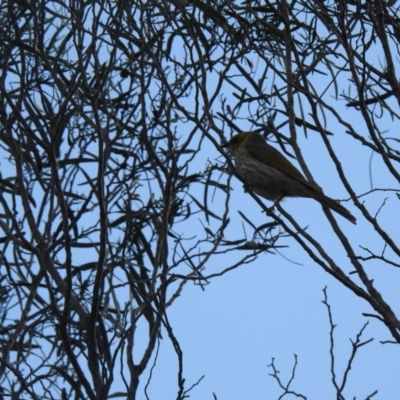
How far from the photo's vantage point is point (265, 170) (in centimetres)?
490

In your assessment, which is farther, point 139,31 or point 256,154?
point 256,154

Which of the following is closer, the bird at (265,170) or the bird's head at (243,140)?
the bird at (265,170)

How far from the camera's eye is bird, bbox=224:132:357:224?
187 inches

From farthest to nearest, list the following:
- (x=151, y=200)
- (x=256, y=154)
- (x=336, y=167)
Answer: (x=256, y=154)
(x=151, y=200)
(x=336, y=167)

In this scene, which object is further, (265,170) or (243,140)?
(243,140)

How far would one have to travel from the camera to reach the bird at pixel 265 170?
4750 millimetres

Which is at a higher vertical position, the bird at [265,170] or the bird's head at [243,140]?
the bird's head at [243,140]

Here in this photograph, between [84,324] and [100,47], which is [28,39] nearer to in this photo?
[100,47]

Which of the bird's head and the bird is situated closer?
the bird

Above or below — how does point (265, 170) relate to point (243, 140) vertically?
below

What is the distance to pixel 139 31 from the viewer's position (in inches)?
146

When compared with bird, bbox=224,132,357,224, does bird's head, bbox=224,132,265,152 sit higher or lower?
higher

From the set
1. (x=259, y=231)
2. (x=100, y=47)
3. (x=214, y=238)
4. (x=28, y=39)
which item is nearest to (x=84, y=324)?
(x=214, y=238)

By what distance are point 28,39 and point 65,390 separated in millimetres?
1845
